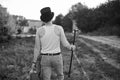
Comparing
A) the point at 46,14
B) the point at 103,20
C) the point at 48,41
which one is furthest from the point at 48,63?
the point at 103,20

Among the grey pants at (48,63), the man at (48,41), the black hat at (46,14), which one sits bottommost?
the grey pants at (48,63)

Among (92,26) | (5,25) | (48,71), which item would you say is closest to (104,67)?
(48,71)

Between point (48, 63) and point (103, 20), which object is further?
point (103, 20)

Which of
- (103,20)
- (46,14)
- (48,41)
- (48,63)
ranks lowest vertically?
(48,63)

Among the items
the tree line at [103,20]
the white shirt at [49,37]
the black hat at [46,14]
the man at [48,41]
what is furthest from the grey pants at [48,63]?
the tree line at [103,20]

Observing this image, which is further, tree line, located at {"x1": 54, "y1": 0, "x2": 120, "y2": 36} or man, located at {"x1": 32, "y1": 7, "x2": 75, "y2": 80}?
tree line, located at {"x1": 54, "y1": 0, "x2": 120, "y2": 36}

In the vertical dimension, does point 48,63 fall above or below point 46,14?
below

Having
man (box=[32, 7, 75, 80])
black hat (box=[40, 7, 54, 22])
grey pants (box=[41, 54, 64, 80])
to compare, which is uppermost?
black hat (box=[40, 7, 54, 22])

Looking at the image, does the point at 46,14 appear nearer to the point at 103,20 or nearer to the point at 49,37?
the point at 49,37

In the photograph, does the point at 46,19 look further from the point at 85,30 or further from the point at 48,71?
the point at 85,30

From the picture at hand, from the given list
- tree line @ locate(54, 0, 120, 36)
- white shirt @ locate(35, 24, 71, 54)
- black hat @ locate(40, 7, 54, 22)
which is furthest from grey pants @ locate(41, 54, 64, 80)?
tree line @ locate(54, 0, 120, 36)

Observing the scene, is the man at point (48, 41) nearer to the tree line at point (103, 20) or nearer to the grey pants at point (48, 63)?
the grey pants at point (48, 63)

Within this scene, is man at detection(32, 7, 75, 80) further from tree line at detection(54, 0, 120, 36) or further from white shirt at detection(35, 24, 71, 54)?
tree line at detection(54, 0, 120, 36)

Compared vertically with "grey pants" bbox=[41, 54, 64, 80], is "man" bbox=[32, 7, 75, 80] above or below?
above
